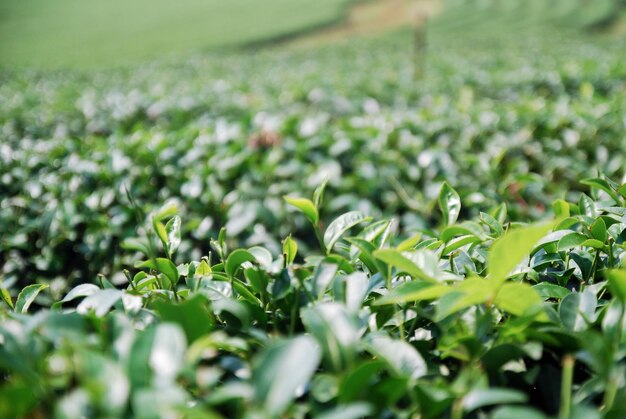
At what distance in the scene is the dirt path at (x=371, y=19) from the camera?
23016 millimetres

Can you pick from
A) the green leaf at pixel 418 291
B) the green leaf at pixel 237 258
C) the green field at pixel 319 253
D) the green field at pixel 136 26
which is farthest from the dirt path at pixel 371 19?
the green leaf at pixel 418 291

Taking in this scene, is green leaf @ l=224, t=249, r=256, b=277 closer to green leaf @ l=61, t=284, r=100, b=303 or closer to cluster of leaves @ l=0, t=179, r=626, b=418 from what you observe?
cluster of leaves @ l=0, t=179, r=626, b=418

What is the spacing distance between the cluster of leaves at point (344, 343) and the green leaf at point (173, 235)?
0.9 inches

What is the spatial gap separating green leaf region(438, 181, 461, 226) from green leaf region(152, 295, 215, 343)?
0.76 meters

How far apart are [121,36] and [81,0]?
38.5ft

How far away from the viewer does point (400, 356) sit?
83cm

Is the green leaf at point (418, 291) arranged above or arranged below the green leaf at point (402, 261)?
below

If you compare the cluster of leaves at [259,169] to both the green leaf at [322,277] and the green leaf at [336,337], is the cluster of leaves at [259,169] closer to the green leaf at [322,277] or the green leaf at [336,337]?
the green leaf at [322,277]

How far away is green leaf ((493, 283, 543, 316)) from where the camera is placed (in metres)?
0.83

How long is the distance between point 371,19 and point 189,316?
27497 millimetres

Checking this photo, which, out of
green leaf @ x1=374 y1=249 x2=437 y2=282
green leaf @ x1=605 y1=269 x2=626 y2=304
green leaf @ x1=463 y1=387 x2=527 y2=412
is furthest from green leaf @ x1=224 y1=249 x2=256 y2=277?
green leaf @ x1=605 y1=269 x2=626 y2=304

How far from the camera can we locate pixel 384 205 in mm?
2900

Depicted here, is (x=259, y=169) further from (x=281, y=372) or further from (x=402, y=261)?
(x=281, y=372)

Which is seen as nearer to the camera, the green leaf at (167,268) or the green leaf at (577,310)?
the green leaf at (577,310)
